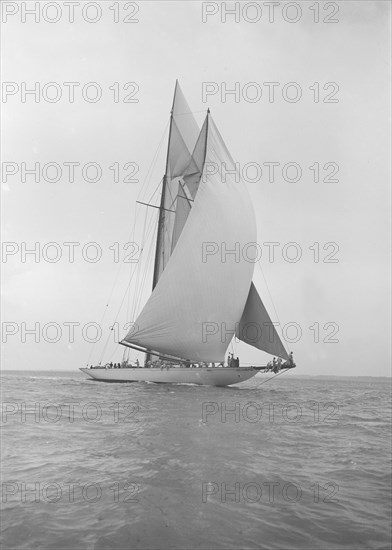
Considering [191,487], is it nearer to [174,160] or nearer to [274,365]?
[274,365]

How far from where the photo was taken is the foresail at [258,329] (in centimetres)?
3422

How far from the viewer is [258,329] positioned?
1400 inches

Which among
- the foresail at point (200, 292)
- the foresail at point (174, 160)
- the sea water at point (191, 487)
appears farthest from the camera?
the foresail at point (174, 160)

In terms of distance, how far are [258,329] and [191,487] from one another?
29001 mm

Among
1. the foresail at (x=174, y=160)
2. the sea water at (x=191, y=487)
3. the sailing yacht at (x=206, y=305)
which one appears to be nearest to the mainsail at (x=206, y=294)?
the sailing yacht at (x=206, y=305)

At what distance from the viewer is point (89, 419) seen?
48.5 ft

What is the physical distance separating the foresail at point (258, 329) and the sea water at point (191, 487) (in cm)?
2091

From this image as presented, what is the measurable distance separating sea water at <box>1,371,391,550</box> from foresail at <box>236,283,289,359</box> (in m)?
20.9

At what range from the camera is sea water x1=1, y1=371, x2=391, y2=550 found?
203 inches

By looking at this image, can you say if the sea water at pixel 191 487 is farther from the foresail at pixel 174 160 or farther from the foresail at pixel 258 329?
the foresail at pixel 174 160

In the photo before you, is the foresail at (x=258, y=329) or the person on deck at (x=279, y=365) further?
the foresail at (x=258, y=329)

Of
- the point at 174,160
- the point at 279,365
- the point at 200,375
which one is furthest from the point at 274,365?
the point at 174,160

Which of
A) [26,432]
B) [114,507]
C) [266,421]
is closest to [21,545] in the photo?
[114,507]

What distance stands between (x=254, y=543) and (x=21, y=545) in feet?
8.29
